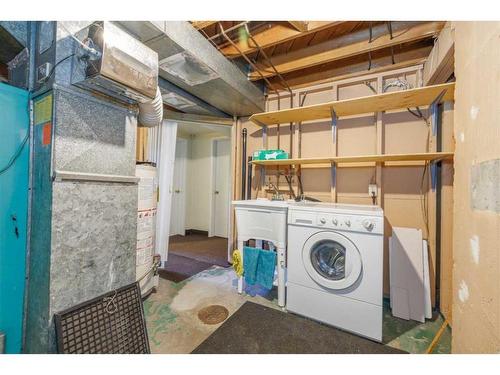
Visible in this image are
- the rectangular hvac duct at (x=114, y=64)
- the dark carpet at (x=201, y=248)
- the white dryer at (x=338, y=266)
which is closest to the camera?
the rectangular hvac duct at (x=114, y=64)

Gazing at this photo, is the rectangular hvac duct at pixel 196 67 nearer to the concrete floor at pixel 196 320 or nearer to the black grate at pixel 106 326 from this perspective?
the black grate at pixel 106 326

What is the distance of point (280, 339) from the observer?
1.53 meters

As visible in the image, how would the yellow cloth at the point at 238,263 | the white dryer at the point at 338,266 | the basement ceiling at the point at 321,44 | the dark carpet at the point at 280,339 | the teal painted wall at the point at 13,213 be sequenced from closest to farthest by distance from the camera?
the teal painted wall at the point at 13,213, the dark carpet at the point at 280,339, the white dryer at the point at 338,266, the basement ceiling at the point at 321,44, the yellow cloth at the point at 238,263

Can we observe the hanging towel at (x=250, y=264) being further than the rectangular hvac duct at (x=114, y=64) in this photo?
Yes

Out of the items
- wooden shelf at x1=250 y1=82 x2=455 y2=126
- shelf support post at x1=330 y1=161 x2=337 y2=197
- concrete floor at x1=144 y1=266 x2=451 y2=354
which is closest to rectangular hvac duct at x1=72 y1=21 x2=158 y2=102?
wooden shelf at x1=250 y1=82 x2=455 y2=126

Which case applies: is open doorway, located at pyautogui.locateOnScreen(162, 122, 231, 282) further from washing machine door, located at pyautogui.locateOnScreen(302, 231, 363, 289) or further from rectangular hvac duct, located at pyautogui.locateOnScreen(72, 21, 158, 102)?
rectangular hvac duct, located at pyautogui.locateOnScreen(72, 21, 158, 102)

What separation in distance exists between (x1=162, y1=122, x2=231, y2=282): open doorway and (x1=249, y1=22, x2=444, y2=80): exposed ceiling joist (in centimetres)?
210

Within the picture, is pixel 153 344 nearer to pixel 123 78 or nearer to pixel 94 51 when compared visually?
pixel 123 78

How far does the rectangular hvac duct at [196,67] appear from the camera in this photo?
1.44 m

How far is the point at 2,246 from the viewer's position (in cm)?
121

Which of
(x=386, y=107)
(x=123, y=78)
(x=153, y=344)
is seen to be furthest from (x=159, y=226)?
(x=386, y=107)

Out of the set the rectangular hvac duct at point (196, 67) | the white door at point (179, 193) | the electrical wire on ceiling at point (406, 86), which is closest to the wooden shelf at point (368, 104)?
the electrical wire on ceiling at point (406, 86)

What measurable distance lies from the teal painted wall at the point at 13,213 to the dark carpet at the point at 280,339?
1.10 meters
